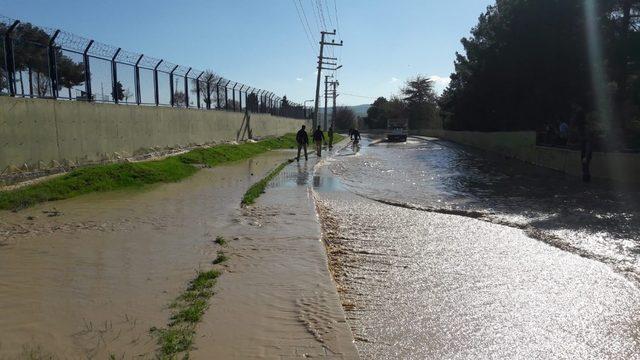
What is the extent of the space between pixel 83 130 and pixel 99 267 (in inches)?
350

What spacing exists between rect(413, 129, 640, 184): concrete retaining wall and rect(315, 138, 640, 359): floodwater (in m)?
2.36

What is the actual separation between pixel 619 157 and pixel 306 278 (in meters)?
13.7

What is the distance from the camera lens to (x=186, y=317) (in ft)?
15.1

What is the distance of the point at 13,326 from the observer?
4.45 m

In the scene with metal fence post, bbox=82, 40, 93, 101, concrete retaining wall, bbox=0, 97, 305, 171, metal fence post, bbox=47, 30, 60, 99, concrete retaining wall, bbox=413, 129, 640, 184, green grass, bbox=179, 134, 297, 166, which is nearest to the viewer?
concrete retaining wall, bbox=0, 97, 305, 171

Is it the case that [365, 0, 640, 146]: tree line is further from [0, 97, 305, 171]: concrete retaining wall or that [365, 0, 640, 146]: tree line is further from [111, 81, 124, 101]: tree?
[111, 81, 124, 101]: tree

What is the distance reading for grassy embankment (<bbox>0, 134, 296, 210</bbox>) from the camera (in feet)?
34.2

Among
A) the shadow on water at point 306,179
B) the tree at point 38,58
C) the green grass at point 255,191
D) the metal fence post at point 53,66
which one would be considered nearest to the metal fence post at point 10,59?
the tree at point 38,58

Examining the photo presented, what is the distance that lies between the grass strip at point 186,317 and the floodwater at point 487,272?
4.53ft

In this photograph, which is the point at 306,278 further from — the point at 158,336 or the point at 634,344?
the point at 634,344

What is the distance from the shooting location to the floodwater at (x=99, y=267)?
4.23m

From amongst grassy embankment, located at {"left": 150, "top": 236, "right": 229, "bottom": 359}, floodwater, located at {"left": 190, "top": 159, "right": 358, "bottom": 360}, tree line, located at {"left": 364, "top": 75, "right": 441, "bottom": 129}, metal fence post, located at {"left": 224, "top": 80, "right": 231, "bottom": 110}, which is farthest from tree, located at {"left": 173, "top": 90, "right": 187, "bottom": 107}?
tree line, located at {"left": 364, "top": 75, "right": 441, "bottom": 129}

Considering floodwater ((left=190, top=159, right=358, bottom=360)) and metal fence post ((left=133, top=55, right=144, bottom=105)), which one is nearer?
floodwater ((left=190, top=159, right=358, bottom=360))

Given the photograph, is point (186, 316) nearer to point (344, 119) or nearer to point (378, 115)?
point (378, 115)
